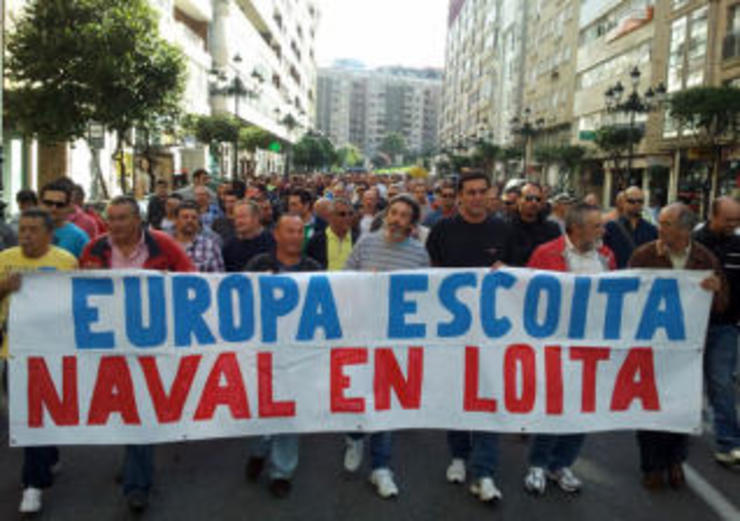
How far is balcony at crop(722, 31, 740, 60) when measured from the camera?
1204 inches

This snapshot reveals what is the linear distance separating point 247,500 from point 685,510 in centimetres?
255

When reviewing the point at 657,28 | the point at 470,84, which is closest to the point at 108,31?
the point at 657,28

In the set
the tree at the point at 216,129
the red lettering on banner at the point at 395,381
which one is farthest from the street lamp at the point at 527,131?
the red lettering on banner at the point at 395,381

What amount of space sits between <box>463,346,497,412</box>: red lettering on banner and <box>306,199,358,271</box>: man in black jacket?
2185 millimetres

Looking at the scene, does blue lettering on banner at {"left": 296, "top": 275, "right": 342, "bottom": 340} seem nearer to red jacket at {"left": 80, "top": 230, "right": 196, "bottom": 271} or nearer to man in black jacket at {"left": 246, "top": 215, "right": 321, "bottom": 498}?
man in black jacket at {"left": 246, "top": 215, "right": 321, "bottom": 498}

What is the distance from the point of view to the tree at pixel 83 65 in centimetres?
1828

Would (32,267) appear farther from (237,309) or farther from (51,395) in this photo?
(237,309)

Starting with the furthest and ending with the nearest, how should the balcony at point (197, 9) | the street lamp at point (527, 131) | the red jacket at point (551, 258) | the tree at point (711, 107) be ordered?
the street lamp at point (527, 131), the balcony at point (197, 9), the tree at point (711, 107), the red jacket at point (551, 258)

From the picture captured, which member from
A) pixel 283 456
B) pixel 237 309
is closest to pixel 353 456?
pixel 283 456

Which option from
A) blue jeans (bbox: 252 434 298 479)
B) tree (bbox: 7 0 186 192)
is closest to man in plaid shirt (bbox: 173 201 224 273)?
blue jeans (bbox: 252 434 298 479)

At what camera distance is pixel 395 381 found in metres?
4.48

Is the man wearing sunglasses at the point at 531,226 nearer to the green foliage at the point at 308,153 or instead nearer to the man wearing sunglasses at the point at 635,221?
the man wearing sunglasses at the point at 635,221

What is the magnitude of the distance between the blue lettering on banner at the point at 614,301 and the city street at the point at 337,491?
100cm

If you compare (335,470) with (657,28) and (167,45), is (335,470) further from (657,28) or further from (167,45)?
(657,28)
